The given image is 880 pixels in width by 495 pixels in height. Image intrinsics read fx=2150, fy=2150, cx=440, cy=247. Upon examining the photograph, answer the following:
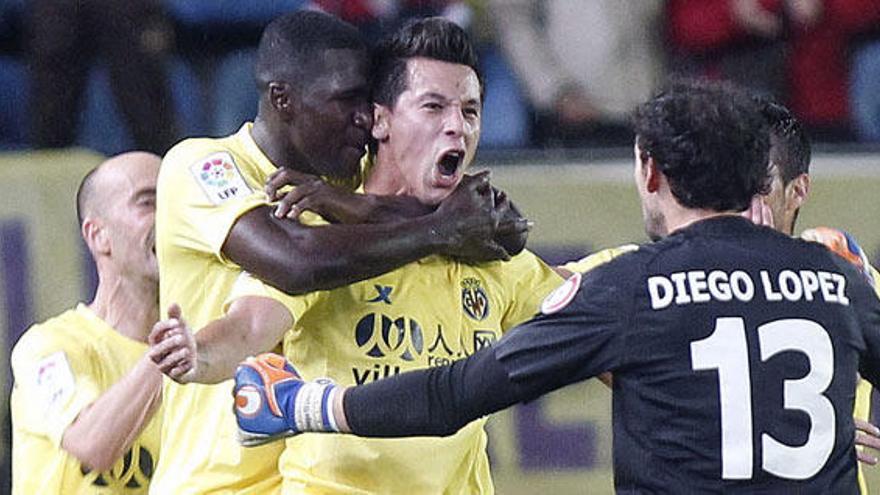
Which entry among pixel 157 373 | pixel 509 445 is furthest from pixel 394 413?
pixel 509 445

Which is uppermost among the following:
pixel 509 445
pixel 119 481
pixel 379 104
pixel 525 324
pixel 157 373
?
pixel 379 104

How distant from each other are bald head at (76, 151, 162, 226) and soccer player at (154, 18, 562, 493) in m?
1.50

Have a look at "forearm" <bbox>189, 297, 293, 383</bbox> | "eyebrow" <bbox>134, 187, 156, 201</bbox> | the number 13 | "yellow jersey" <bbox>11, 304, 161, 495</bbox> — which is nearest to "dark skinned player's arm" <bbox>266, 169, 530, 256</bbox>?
"forearm" <bbox>189, 297, 293, 383</bbox>

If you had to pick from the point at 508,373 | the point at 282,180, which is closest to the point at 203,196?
the point at 282,180

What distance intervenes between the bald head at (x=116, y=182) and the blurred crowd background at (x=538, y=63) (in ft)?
7.32

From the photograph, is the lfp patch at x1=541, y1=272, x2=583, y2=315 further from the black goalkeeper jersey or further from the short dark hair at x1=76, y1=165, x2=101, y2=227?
the short dark hair at x1=76, y1=165, x2=101, y2=227

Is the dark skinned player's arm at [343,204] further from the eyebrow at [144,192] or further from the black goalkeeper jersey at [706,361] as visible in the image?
the eyebrow at [144,192]

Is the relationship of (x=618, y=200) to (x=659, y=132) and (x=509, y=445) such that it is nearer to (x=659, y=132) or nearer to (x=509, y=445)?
(x=509, y=445)

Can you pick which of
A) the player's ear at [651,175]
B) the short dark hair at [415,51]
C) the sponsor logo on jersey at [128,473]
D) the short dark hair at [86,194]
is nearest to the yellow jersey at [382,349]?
the short dark hair at [415,51]

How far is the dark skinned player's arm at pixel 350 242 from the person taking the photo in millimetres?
4598

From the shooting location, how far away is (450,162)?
492cm

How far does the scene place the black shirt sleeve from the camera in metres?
4.14

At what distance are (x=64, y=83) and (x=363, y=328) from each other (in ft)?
14.2

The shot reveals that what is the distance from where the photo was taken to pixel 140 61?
8.70 metres
